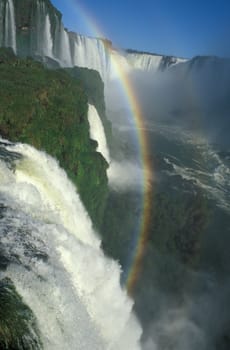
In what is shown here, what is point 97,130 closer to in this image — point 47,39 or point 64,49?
point 47,39

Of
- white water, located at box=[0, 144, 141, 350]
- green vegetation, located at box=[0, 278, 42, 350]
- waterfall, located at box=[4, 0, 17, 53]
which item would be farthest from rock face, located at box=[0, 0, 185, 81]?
green vegetation, located at box=[0, 278, 42, 350]

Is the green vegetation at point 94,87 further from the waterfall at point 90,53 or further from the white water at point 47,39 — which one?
the waterfall at point 90,53

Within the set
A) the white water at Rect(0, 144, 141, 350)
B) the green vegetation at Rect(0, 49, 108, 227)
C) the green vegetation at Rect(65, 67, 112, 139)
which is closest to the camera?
the white water at Rect(0, 144, 141, 350)

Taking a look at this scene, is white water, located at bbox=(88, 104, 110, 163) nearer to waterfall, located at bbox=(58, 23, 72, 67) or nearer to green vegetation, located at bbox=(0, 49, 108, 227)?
green vegetation, located at bbox=(0, 49, 108, 227)

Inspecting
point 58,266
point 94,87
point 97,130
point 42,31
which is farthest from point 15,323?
point 42,31

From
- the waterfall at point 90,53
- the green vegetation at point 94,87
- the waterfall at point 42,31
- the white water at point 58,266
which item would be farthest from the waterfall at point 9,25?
the white water at point 58,266
